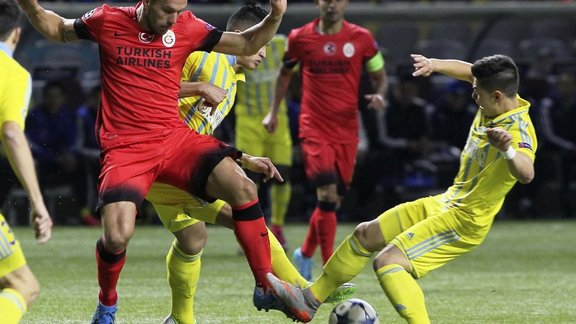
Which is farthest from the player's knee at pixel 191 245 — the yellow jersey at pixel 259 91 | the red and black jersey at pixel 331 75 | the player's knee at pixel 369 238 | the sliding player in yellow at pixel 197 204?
the yellow jersey at pixel 259 91

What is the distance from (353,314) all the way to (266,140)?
21.4 feet

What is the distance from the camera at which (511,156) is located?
673 cm

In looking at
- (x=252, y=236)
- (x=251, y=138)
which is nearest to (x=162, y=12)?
(x=252, y=236)

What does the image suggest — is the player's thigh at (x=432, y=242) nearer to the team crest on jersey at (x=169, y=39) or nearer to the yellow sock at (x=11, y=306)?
the team crest on jersey at (x=169, y=39)

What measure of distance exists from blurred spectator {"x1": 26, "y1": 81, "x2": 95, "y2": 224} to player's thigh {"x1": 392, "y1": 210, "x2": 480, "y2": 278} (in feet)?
31.6

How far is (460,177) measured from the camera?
747cm

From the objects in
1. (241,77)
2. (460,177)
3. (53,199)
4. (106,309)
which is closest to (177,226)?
(106,309)

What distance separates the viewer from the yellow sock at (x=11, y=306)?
5781mm

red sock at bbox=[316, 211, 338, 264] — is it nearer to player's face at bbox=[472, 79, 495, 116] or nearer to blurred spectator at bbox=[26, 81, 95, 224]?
player's face at bbox=[472, 79, 495, 116]

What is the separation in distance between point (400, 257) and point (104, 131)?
71.8 inches

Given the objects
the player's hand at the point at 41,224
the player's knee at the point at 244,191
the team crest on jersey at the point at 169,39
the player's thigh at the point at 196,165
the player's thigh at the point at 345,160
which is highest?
the team crest on jersey at the point at 169,39

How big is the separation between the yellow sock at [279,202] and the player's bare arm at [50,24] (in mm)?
6042

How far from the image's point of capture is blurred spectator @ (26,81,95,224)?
53.0ft

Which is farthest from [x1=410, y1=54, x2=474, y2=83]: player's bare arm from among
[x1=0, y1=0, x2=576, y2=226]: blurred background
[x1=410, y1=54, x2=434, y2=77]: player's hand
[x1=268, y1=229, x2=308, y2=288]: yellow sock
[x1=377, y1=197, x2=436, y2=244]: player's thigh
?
[x1=0, y1=0, x2=576, y2=226]: blurred background
